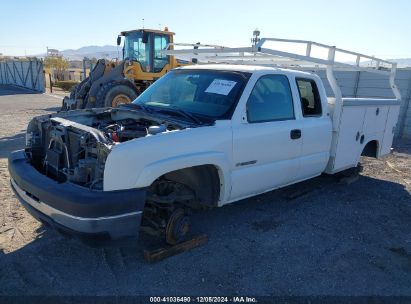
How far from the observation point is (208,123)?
12.1ft

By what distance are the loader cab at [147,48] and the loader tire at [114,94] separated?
206 cm

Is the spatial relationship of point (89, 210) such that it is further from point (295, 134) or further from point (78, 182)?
point (295, 134)

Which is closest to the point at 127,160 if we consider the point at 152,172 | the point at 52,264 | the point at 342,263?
the point at 152,172

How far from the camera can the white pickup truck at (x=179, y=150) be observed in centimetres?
301

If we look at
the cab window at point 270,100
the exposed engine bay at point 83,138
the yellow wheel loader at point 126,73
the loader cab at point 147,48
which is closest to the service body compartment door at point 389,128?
the cab window at point 270,100

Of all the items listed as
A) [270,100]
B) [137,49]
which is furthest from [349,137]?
[137,49]

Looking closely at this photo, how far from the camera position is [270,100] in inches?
169

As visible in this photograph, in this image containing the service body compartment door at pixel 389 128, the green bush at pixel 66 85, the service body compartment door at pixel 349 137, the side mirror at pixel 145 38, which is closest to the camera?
the service body compartment door at pixel 349 137

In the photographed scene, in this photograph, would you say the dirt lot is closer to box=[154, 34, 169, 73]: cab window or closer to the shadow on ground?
the shadow on ground

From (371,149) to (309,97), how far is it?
7.48 feet

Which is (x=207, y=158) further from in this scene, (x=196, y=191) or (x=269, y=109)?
(x=269, y=109)

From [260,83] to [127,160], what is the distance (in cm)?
196

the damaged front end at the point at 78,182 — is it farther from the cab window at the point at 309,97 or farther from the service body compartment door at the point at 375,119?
the service body compartment door at the point at 375,119

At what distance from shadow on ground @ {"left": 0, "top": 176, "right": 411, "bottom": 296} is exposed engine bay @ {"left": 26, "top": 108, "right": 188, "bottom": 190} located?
2.77ft
